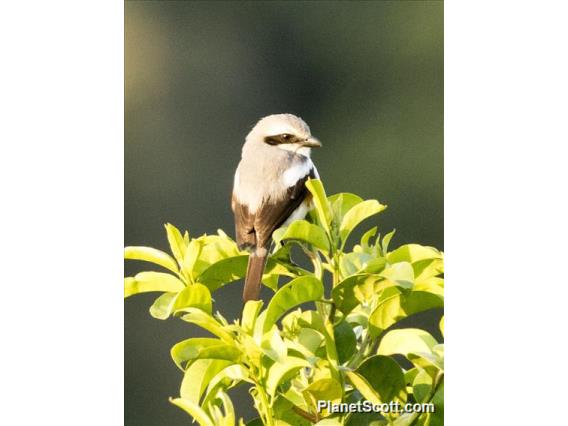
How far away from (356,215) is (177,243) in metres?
0.47

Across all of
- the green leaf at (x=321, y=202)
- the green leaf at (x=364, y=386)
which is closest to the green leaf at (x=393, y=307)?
the green leaf at (x=364, y=386)

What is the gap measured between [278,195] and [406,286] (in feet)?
1.57

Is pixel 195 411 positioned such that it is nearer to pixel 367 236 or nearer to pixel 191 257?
pixel 191 257

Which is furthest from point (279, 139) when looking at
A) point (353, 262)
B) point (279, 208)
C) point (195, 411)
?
point (195, 411)

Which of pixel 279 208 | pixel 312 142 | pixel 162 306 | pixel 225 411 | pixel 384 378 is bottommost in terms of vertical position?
pixel 225 411

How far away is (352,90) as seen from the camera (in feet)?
8.18

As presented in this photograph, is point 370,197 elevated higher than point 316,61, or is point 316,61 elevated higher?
point 316,61

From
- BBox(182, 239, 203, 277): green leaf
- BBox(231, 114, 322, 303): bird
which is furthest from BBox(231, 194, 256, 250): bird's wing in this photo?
BBox(182, 239, 203, 277): green leaf

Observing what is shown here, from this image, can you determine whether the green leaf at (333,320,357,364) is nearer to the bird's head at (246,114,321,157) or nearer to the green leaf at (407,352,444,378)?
the green leaf at (407,352,444,378)

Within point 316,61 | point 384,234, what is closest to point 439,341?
point 384,234

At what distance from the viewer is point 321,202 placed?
7.70ft
